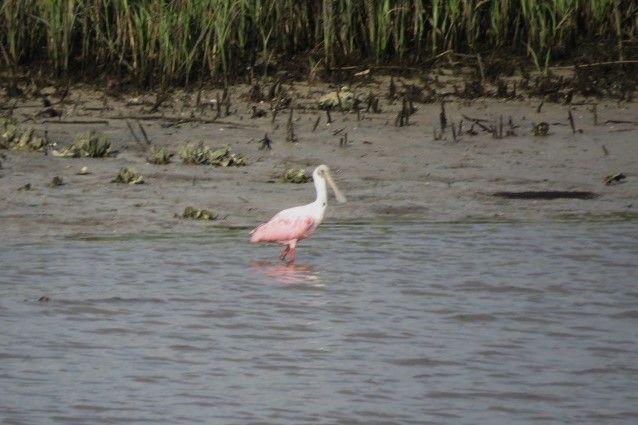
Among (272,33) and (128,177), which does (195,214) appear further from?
(272,33)

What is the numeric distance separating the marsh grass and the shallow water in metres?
3.51

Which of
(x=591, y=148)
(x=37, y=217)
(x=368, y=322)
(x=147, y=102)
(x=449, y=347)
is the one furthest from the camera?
(x=147, y=102)

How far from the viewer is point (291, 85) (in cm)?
1176

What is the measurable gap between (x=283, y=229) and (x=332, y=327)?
5.02 feet

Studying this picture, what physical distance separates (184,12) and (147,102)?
782mm

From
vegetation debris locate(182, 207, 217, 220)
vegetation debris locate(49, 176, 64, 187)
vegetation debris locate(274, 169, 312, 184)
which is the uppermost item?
vegetation debris locate(49, 176, 64, 187)

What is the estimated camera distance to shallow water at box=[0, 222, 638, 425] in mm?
5152

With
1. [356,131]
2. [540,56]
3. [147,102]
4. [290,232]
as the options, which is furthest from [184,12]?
[290,232]

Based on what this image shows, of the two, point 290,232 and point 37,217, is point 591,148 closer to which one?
point 290,232

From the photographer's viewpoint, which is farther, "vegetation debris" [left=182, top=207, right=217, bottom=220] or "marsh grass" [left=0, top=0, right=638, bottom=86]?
"marsh grass" [left=0, top=0, right=638, bottom=86]

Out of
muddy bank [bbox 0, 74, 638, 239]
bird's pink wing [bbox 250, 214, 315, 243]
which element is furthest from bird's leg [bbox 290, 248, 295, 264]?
muddy bank [bbox 0, 74, 638, 239]

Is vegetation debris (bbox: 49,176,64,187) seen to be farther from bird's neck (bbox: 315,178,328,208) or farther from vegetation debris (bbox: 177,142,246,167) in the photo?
bird's neck (bbox: 315,178,328,208)

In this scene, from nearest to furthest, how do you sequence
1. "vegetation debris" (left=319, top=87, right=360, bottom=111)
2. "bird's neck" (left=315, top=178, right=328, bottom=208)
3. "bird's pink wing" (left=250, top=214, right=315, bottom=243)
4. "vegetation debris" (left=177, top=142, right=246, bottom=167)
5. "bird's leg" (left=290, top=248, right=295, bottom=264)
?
"bird's pink wing" (left=250, top=214, right=315, bottom=243) → "bird's leg" (left=290, top=248, right=295, bottom=264) → "bird's neck" (left=315, top=178, right=328, bottom=208) → "vegetation debris" (left=177, top=142, right=246, bottom=167) → "vegetation debris" (left=319, top=87, right=360, bottom=111)

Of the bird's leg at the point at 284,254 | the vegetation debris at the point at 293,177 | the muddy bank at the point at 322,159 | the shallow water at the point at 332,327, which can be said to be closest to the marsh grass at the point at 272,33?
the muddy bank at the point at 322,159
